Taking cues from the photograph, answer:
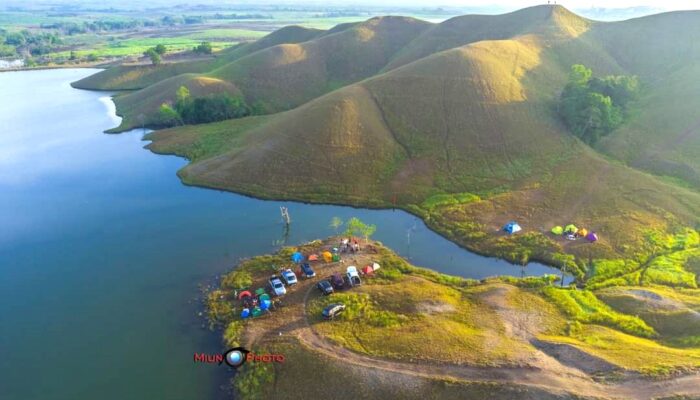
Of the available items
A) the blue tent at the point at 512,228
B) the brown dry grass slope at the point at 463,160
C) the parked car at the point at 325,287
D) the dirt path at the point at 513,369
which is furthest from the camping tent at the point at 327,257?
the blue tent at the point at 512,228

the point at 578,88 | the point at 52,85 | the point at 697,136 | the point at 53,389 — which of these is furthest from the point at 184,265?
the point at 52,85

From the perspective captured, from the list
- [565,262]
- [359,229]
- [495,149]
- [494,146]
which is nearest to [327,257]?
[359,229]

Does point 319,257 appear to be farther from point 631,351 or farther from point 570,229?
point 570,229

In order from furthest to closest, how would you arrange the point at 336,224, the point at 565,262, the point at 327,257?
the point at 336,224 < the point at 327,257 < the point at 565,262

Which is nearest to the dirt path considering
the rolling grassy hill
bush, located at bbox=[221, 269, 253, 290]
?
bush, located at bbox=[221, 269, 253, 290]

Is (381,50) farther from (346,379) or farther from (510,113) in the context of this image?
(346,379)
